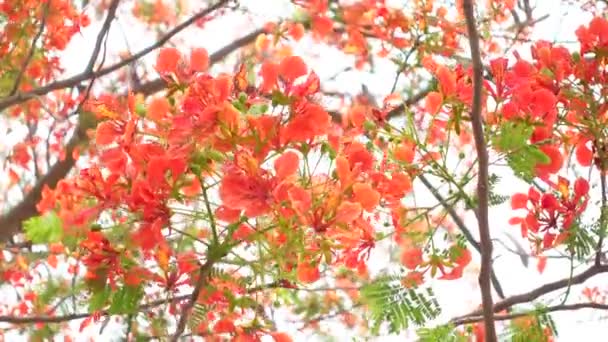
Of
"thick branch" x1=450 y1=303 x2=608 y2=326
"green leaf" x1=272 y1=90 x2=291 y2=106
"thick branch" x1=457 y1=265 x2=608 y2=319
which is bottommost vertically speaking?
"thick branch" x1=450 y1=303 x2=608 y2=326

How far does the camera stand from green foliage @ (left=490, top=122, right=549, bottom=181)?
1.07 meters

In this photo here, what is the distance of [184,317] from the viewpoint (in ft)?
3.43

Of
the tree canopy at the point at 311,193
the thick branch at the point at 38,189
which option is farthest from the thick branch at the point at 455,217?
the thick branch at the point at 38,189

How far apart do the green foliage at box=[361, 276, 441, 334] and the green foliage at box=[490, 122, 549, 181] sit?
0.22 metres

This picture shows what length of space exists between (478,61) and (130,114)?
18.8 inches

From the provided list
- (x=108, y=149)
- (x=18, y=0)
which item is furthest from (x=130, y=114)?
(x=18, y=0)

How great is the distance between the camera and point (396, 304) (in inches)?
45.0

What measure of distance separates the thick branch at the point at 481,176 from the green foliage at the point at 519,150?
15cm

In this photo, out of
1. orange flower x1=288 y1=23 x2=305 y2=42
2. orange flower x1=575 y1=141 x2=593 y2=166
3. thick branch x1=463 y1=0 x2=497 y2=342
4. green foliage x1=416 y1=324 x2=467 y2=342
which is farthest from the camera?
orange flower x1=288 y1=23 x2=305 y2=42

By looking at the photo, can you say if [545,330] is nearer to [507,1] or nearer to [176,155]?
[176,155]

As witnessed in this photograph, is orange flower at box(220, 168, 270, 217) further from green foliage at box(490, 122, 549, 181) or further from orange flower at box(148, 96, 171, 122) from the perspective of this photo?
green foliage at box(490, 122, 549, 181)

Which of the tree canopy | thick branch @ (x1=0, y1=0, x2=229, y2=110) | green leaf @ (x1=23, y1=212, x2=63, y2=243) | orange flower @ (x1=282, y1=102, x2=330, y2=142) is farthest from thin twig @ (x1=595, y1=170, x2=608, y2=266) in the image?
thick branch @ (x1=0, y1=0, x2=229, y2=110)

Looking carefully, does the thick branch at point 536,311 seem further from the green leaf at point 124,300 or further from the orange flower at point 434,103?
the green leaf at point 124,300

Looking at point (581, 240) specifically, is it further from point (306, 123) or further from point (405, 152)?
point (306, 123)
